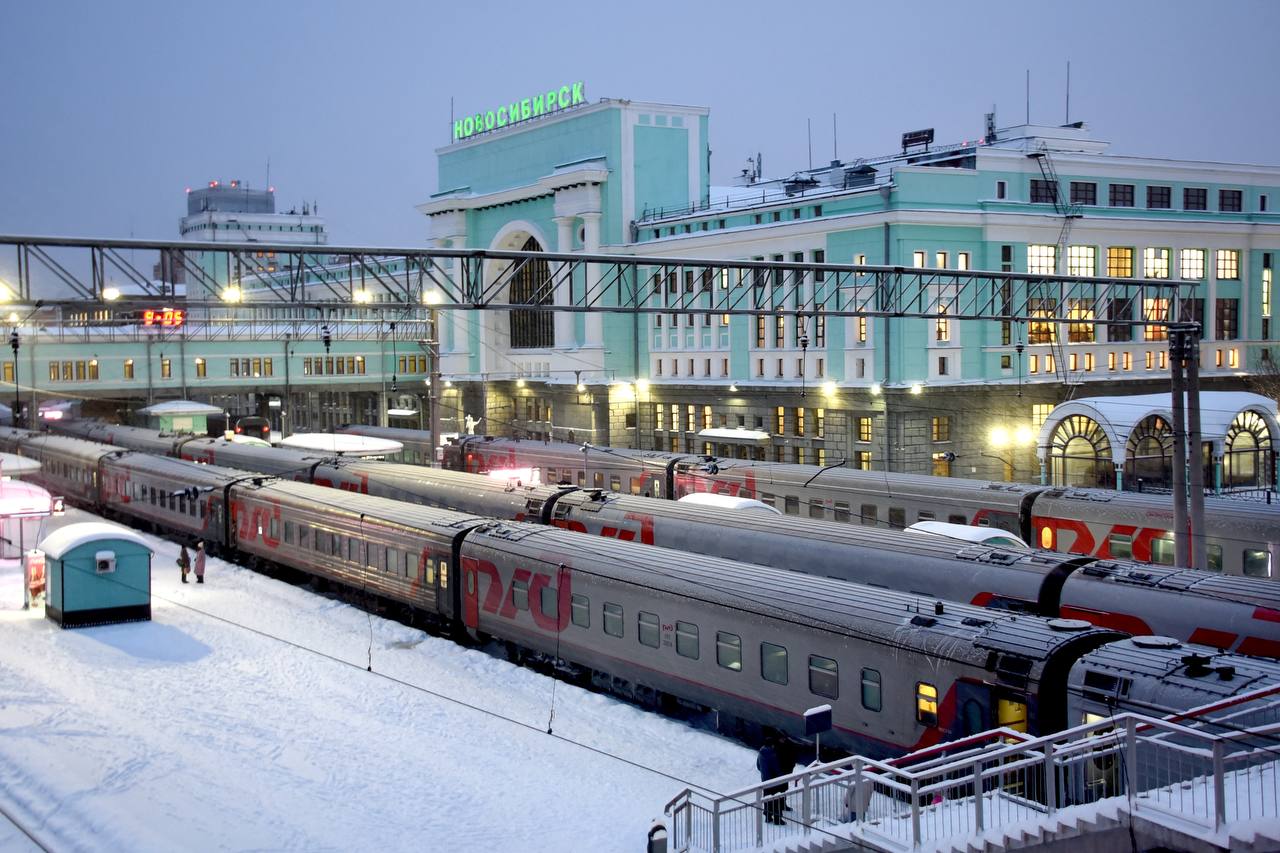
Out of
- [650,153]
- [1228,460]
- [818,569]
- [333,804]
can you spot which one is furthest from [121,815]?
[650,153]

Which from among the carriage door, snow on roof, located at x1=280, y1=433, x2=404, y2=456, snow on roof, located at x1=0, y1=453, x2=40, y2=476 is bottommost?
the carriage door

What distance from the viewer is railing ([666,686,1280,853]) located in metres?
10.1

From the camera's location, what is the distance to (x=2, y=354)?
221 ft

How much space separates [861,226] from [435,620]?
88.0 ft

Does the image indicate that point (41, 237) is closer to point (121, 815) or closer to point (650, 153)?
point (121, 815)

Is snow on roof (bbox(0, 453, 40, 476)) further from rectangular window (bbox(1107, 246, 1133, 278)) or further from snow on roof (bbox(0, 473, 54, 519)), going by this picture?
rectangular window (bbox(1107, 246, 1133, 278))

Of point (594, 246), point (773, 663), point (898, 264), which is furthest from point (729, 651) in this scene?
point (594, 246)

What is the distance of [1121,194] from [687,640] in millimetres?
38781

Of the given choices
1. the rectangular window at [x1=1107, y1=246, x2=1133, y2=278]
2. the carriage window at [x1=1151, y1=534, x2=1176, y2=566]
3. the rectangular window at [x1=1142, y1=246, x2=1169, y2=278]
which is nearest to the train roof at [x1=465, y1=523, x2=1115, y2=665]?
the carriage window at [x1=1151, y1=534, x2=1176, y2=566]

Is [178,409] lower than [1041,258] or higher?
lower

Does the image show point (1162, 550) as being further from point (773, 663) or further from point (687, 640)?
point (687, 640)

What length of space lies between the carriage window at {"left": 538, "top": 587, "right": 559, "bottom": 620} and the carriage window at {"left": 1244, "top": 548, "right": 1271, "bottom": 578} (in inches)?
518

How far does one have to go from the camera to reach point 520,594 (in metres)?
22.6

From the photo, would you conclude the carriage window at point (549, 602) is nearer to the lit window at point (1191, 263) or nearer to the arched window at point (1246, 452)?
the arched window at point (1246, 452)
